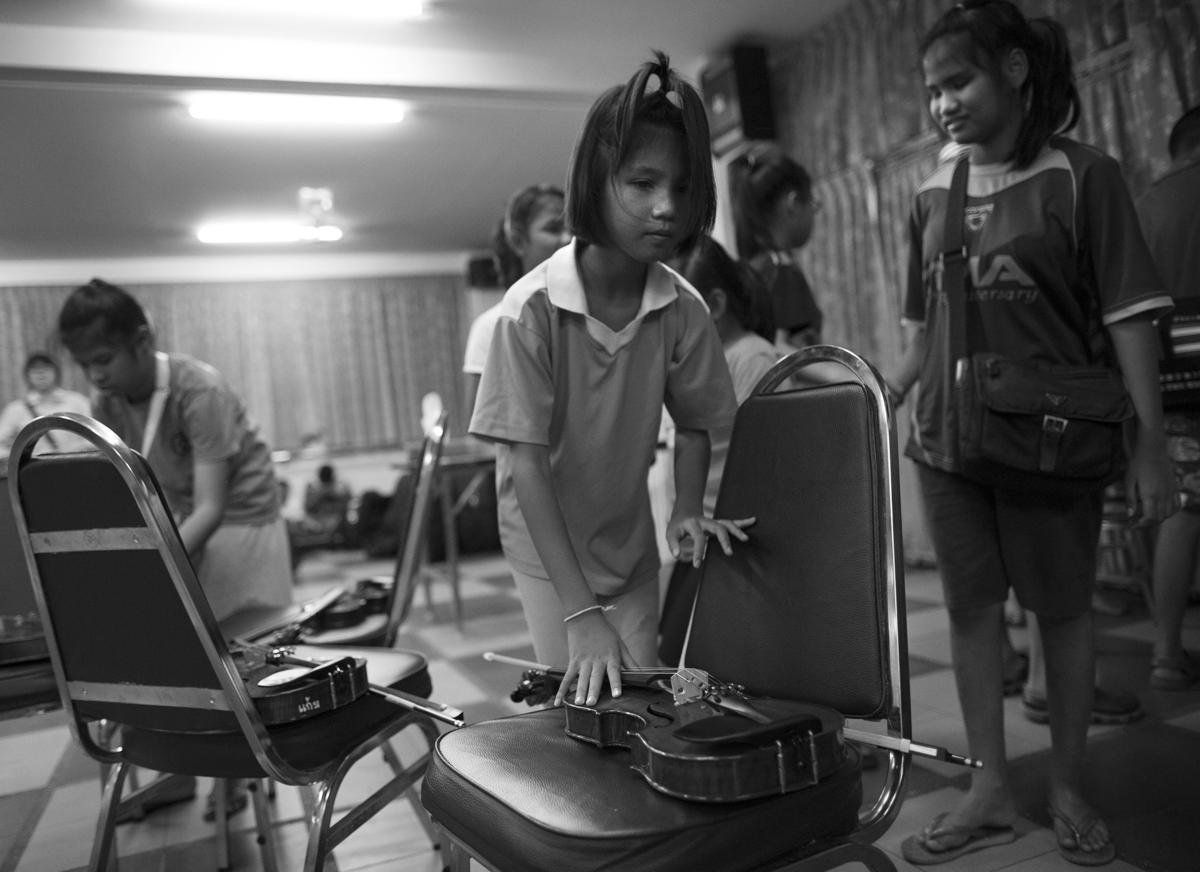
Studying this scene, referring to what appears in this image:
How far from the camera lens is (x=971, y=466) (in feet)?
4.82

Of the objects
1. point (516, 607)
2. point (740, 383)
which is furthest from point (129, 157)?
point (740, 383)

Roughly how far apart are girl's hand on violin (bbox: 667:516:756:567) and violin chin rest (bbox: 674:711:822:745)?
0.28m

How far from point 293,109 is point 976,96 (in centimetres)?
457

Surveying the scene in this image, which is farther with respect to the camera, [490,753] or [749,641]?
[749,641]

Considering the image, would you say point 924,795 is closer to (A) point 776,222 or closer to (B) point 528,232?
(A) point 776,222

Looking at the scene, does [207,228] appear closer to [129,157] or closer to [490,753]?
[129,157]

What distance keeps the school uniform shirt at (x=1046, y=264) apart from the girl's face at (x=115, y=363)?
5.44ft

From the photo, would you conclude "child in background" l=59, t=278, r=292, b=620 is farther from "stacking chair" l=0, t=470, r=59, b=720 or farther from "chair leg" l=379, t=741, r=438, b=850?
"chair leg" l=379, t=741, r=438, b=850

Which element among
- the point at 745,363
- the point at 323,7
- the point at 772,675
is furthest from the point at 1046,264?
the point at 323,7

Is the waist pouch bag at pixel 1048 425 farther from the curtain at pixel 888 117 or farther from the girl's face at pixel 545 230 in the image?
the curtain at pixel 888 117

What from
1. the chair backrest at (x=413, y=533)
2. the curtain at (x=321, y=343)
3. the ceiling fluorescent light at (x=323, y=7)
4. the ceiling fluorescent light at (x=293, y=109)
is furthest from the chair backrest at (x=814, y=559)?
the curtain at (x=321, y=343)

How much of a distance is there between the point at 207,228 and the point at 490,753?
8.07m

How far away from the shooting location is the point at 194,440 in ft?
6.57

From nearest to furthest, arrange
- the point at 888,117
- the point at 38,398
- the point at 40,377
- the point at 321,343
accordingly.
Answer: the point at 888,117, the point at 38,398, the point at 40,377, the point at 321,343
